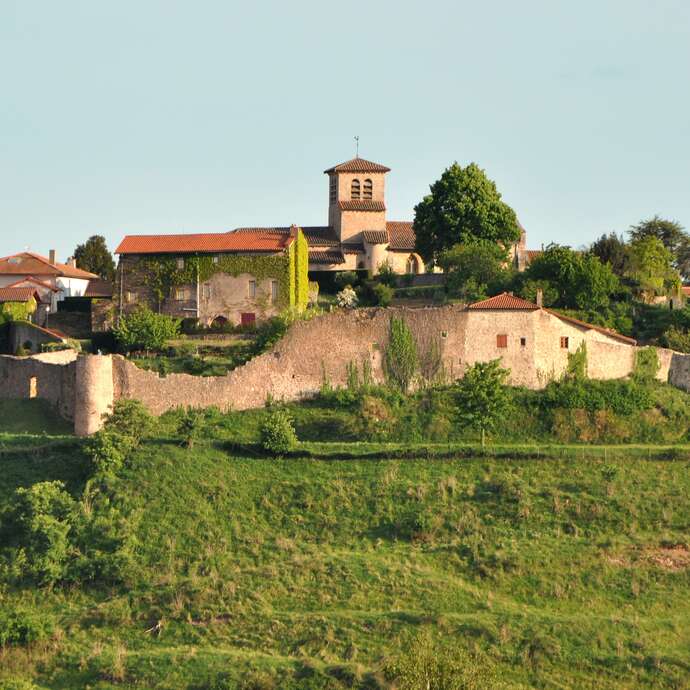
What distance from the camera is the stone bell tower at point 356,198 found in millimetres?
83625

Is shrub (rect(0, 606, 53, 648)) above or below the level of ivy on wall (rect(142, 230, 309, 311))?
below

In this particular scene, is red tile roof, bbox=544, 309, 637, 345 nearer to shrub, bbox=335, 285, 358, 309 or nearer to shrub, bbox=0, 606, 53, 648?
shrub, bbox=335, 285, 358, 309

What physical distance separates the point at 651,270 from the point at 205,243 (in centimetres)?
2036

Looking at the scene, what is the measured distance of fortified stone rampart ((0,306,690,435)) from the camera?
57.5 m

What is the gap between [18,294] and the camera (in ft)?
235

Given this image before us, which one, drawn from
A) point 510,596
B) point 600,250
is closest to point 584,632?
point 510,596

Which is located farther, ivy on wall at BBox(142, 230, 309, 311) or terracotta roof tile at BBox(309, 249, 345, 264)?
terracotta roof tile at BBox(309, 249, 345, 264)

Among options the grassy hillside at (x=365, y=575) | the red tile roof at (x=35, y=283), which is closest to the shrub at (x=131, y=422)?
the grassy hillside at (x=365, y=575)

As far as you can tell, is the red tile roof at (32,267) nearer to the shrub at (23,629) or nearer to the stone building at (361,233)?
the stone building at (361,233)

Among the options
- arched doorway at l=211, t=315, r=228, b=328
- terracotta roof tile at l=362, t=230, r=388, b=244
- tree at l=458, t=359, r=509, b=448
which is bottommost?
tree at l=458, t=359, r=509, b=448

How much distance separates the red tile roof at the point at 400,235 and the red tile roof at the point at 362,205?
1435 mm

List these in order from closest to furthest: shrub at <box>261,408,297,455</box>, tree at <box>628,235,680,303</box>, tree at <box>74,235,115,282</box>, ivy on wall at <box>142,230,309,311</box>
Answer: shrub at <box>261,408,297,455</box> < ivy on wall at <box>142,230,309,311</box> < tree at <box>628,235,680,303</box> < tree at <box>74,235,115,282</box>

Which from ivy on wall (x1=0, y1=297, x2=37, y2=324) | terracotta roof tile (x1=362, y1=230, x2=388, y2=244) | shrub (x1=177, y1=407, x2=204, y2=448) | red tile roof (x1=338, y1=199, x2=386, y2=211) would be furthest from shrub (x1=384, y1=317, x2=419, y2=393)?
red tile roof (x1=338, y1=199, x2=386, y2=211)

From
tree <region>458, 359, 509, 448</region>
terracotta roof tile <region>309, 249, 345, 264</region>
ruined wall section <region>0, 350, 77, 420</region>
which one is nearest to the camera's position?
tree <region>458, 359, 509, 448</region>
